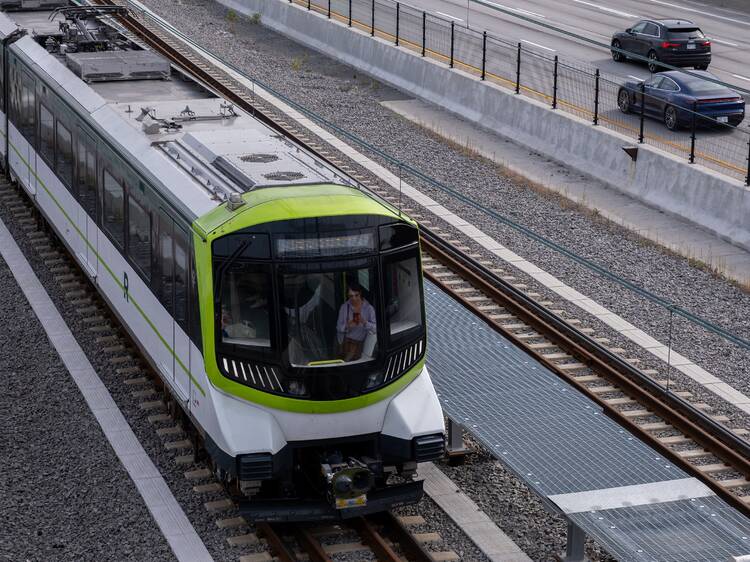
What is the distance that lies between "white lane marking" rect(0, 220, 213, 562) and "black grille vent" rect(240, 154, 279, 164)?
3.22m

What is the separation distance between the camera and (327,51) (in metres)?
35.1

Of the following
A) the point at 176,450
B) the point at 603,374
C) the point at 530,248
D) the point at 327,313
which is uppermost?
the point at 327,313

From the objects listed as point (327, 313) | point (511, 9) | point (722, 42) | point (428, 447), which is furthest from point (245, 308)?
point (511, 9)

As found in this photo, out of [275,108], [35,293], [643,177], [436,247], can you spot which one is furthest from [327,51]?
[35,293]

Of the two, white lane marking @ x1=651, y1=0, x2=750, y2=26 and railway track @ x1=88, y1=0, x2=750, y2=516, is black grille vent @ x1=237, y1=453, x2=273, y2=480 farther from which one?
white lane marking @ x1=651, y1=0, x2=750, y2=26

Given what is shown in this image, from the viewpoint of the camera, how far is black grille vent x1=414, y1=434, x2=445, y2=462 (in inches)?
457

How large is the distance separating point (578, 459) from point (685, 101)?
1712 cm

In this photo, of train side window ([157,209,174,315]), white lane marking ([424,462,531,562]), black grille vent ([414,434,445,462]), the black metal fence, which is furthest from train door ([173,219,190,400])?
the black metal fence

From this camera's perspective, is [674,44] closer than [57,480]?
No

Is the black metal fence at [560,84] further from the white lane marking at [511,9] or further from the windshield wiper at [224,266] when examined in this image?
the windshield wiper at [224,266]

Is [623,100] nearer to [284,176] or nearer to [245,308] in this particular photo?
[284,176]

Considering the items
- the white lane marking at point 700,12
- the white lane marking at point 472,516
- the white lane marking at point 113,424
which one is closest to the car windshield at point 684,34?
the white lane marking at point 700,12

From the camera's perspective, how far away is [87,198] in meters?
16.1

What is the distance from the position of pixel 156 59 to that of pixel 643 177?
32.1ft
